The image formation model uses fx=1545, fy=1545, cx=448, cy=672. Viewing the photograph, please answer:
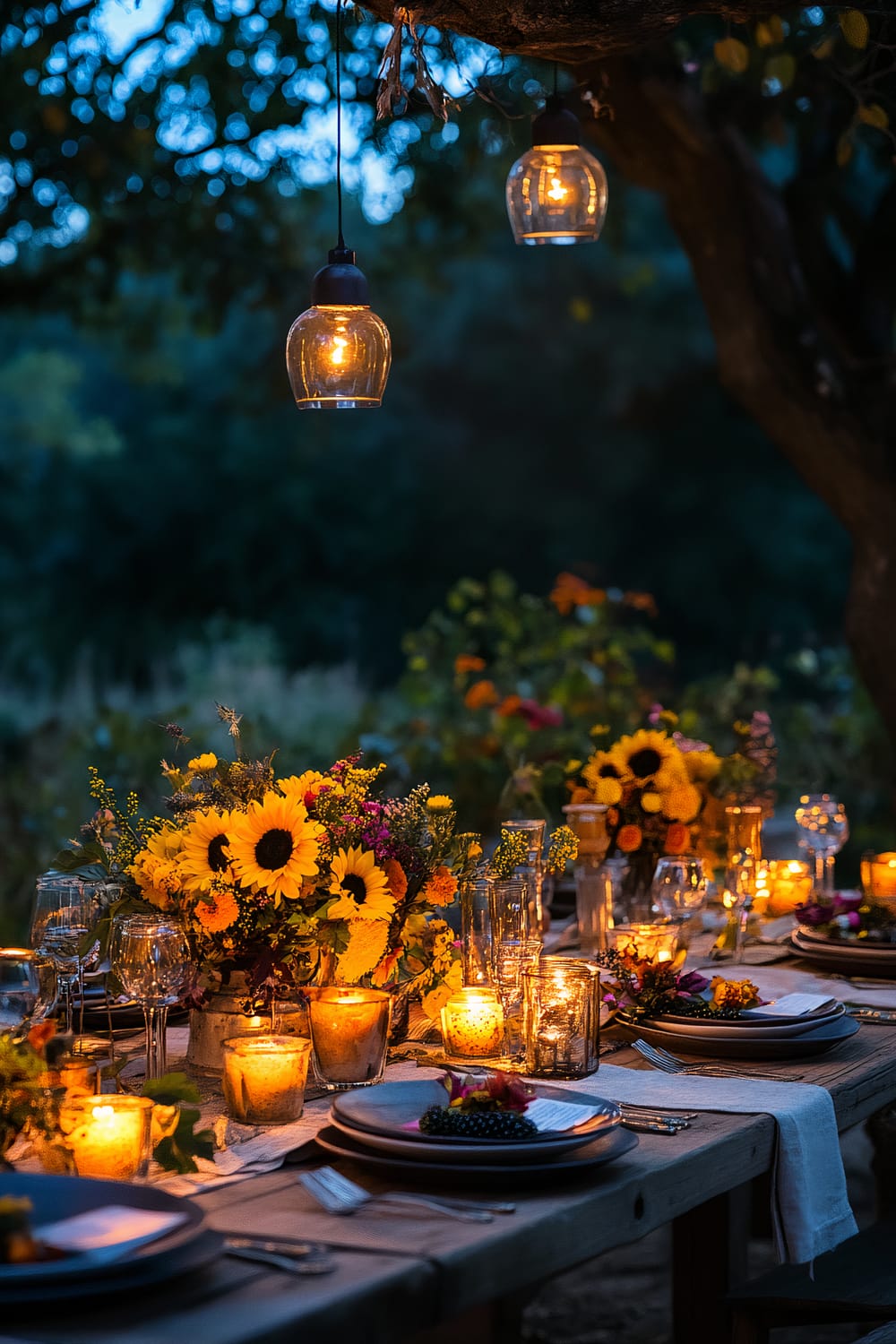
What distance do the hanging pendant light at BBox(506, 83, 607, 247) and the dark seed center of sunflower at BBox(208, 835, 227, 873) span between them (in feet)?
3.85

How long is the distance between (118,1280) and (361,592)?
10.0m

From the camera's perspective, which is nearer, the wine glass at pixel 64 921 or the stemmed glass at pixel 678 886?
the wine glass at pixel 64 921

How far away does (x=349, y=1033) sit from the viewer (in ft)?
5.26

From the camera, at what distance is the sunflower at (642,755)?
7.98ft

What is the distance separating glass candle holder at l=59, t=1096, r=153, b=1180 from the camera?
1288mm

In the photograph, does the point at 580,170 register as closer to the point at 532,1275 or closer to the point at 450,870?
the point at 450,870

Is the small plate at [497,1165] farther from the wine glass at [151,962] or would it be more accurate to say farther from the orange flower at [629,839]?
the orange flower at [629,839]

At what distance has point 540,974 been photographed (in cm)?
163

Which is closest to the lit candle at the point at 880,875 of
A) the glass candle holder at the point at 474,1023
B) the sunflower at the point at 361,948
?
the glass candle holder at the point at 474,1023

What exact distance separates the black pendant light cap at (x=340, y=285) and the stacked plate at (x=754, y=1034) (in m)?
0.95

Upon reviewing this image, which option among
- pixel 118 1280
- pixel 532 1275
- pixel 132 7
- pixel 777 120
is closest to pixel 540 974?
pixel 532 1275

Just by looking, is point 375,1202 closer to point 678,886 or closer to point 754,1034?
point 754,1034

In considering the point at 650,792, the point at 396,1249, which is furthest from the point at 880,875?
the point at 396,1249

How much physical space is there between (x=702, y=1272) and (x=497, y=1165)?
110 cm
